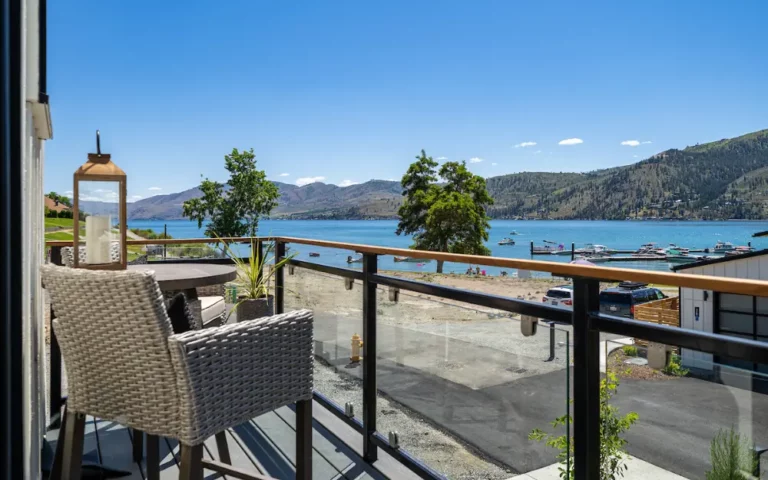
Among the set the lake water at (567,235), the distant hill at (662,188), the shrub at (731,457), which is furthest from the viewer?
the distant hill at (662,188)

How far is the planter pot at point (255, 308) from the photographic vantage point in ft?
13.8

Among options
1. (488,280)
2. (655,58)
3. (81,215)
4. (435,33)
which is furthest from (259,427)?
(655,58)

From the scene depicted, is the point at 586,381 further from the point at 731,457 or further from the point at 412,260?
the point at 412,260

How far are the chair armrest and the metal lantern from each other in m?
1.03

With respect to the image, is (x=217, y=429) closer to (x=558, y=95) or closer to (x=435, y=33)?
(x=435, y=33)

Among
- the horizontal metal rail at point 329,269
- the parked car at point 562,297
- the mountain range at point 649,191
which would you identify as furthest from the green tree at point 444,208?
the parked car at point 562,297

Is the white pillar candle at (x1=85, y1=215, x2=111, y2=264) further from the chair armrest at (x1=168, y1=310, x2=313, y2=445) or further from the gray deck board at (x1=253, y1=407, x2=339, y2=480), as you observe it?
the gray deck board at (x1=253, y1=407, x2=339, y2=480)

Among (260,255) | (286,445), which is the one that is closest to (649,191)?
(260,255)

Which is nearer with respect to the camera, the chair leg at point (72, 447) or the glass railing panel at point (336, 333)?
the chair leg at point (72, 447)

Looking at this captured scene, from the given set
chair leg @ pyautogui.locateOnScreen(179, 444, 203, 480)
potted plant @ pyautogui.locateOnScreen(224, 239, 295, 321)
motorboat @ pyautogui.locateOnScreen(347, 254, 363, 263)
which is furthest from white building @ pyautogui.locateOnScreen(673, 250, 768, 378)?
potted plant @ pyautogui.locateOnScreen(224, 239, 295, 321)

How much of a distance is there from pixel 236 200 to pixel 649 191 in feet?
207

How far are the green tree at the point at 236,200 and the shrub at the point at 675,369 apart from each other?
25952 millimetres

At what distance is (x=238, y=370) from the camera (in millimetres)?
1580

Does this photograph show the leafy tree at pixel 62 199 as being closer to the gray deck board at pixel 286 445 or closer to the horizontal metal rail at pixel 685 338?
the gray deck board at pixel 286 445
